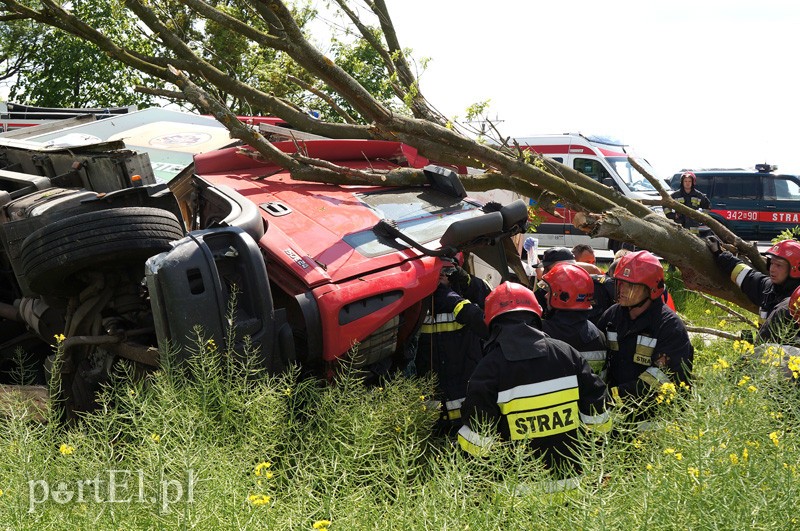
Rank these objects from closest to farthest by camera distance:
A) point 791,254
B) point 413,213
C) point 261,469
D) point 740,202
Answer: point 261,469, point 791,254, point 413,213, point 740,202

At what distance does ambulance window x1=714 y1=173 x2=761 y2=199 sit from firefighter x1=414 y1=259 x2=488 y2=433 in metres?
15.8

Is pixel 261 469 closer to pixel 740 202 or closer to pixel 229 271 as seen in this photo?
pixel 229 271

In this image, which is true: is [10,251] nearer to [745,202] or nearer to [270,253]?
[270,253]

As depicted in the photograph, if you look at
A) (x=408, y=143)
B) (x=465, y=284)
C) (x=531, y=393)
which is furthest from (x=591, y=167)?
(x=531, y=393)

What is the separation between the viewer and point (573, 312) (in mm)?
4457

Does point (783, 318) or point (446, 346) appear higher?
point (783, 318)

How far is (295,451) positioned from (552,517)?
1.39 m

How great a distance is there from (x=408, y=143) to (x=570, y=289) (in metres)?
1.64

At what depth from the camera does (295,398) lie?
382cm

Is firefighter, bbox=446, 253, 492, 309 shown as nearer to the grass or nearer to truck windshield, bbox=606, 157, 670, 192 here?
the grass

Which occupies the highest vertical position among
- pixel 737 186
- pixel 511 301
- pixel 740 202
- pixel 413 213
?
pixel 413 213

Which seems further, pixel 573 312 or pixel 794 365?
pixel 573 312

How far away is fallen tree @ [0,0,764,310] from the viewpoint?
516 cm

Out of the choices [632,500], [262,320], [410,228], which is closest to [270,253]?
[262,320]
